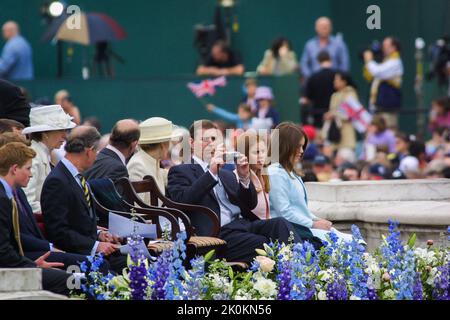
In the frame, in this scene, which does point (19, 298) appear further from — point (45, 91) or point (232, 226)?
point (45, 91)

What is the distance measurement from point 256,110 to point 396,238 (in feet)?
33.1

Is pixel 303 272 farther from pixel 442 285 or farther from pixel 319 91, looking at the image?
pixel 319 91

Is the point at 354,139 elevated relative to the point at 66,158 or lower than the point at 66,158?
lower

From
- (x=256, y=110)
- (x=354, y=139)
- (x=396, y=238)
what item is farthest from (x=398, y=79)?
(x=396, y=238)

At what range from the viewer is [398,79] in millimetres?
19219

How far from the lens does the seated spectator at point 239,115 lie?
1783 centimetres

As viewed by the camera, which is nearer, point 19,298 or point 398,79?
point 19,298

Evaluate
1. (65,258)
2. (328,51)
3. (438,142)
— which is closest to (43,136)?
(65,258)

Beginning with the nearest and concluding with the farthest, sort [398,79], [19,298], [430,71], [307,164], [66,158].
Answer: [19,298] < [66,158] < [307,164] < [398,79] < [430,71]

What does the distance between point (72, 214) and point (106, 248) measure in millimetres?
297

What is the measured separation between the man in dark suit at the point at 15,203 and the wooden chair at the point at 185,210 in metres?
1.15

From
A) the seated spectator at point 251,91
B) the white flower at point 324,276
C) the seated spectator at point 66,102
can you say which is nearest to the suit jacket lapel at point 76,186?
the white flower at point 324,276

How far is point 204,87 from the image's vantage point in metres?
18.5

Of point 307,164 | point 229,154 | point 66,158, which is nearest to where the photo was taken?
point 66,158
